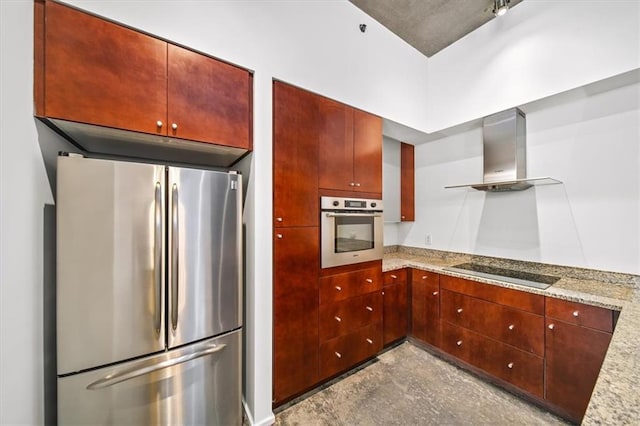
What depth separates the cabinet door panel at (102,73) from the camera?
3.67 ft

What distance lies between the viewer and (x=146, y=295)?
1.26 metres

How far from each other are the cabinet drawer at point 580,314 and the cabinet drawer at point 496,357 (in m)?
0.39

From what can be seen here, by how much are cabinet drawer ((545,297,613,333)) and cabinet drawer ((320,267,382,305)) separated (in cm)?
129

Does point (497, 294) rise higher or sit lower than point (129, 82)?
lower

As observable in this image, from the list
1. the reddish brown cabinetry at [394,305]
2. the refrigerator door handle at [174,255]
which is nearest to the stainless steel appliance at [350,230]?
the reddish brown cabinetry at [394,305]

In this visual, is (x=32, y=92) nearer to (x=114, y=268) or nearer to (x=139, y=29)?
(x=139, y=29)

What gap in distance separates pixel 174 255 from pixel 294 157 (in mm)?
1028

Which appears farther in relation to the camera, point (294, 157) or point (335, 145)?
point (335, 145)

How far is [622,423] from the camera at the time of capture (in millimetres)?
544

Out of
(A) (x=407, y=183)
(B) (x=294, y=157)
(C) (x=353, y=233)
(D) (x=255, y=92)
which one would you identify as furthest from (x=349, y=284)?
(A) (x=407, y=183)

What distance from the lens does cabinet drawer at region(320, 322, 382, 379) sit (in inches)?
77.9

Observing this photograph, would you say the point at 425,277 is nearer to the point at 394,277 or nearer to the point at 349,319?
the point at 394,277

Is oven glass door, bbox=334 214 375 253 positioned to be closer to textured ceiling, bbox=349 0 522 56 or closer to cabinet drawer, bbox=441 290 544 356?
cabinet drawer, bbox=441 290 544 356

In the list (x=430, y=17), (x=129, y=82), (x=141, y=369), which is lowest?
(x=141, y=369)
